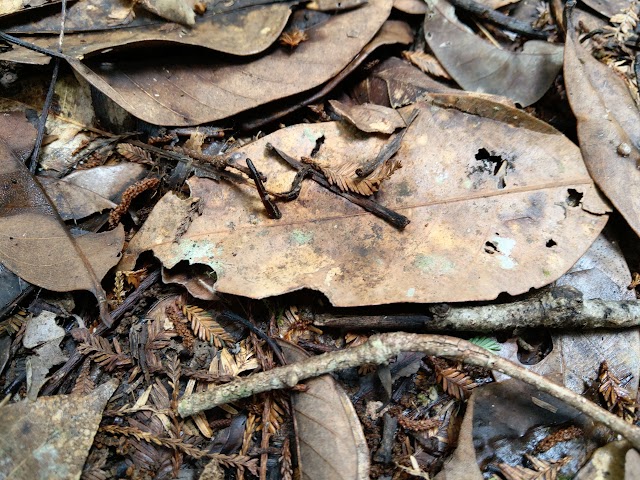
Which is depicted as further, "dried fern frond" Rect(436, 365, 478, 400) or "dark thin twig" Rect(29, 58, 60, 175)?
"dark thin twig" Rect(29, 58, 60, 175)

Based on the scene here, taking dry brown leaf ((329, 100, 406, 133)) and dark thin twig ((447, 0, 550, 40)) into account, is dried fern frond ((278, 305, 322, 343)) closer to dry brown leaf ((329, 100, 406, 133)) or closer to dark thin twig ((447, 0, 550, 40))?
dry brown leaf ((329, 100, 406, 133))

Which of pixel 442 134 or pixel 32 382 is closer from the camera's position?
pixel 32 382

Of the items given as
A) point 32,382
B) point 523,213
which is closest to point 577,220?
point 523,213

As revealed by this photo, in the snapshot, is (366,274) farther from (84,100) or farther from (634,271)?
(84,100)

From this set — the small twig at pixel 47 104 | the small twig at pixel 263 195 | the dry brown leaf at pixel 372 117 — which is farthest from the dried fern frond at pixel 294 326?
the small twig at pixel 47 104

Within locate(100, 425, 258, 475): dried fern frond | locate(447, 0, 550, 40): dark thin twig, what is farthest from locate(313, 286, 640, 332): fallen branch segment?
locate(447, 0, 550, 40): dark thin twig
